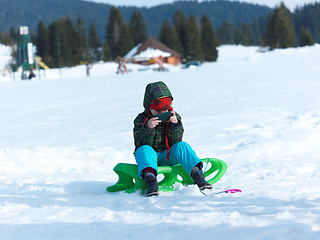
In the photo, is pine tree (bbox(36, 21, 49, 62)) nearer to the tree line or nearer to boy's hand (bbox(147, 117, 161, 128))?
the tree line

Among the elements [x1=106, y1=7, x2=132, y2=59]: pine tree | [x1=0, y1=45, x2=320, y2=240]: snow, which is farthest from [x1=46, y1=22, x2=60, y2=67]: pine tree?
[x1=0, y1=45, x2=320, y2=240]: snow

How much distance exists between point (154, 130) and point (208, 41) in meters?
71.6

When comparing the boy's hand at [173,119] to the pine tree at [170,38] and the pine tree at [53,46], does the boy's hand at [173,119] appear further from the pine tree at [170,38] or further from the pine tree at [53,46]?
the pine tree at [53,46]

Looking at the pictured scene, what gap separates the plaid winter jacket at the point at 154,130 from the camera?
12.7 ft

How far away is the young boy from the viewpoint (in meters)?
3.72

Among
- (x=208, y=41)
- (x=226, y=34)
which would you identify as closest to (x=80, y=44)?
(x=208, y=41)

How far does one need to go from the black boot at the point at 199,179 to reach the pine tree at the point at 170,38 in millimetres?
71024

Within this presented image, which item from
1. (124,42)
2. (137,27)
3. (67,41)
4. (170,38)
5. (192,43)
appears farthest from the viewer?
(137,27)

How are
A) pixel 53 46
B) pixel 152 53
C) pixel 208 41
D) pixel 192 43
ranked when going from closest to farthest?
1. pixel 152 53
2. pixel 208 41
3. pixel 192 43
4. pixel 53 46

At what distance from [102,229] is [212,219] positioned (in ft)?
2.25

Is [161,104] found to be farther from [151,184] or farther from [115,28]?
[115,28]

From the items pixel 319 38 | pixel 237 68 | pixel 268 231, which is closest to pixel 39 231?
pixel 268 231

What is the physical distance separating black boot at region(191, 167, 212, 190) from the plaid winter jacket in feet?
1.13

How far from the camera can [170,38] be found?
74.0 metres
